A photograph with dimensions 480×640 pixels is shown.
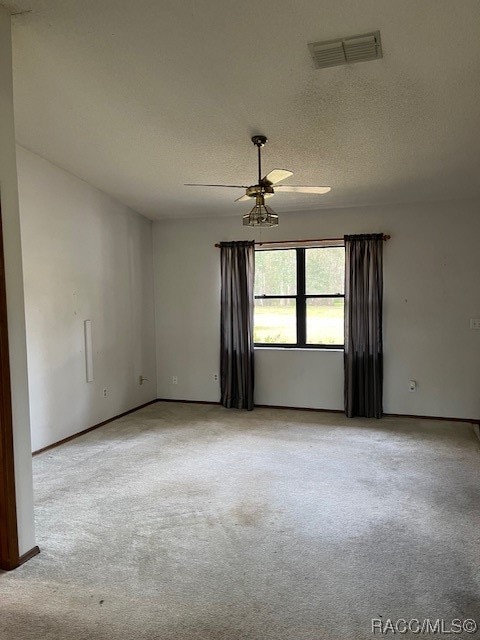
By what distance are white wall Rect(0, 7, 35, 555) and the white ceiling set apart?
438mm

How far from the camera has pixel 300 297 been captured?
5.52 metres

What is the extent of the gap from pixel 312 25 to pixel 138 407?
15.4 ft

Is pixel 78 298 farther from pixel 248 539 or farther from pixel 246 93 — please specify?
pixel 248 539

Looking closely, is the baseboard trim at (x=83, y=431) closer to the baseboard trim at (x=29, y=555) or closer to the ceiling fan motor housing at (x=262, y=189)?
the baseboard trim at (x=29, y=555)

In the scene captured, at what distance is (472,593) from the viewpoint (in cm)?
206

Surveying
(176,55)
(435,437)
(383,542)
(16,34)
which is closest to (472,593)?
(383,542)

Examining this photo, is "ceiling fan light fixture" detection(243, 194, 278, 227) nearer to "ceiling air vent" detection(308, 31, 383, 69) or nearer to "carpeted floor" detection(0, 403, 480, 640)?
"ceiling air vent" detection(308, 31, 383, 69)

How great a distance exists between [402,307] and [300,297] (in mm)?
1218

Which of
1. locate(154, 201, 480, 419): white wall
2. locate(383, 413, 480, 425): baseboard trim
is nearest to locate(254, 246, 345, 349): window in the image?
locate(154, 201, 480, 419): white wall

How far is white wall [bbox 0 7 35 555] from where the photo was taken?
230 centimetres

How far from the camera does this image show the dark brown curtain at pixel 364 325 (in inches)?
198

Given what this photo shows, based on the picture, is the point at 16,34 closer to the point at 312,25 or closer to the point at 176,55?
the point at 176,55

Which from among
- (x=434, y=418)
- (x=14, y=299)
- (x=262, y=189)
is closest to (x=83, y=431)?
(x=14, y=299)

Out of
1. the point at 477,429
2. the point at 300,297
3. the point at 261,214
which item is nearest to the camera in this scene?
the point at 261,214
